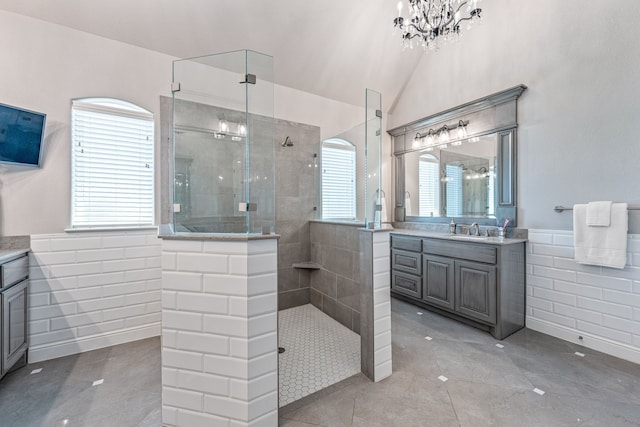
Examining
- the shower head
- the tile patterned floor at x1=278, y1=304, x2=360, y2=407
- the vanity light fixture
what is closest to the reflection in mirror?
the shower head

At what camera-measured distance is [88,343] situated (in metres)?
2.30

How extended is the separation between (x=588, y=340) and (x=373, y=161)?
7.96 ft

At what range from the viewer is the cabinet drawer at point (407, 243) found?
10.3 feet

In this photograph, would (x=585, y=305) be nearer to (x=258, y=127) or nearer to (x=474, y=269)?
(x=474, y=269)

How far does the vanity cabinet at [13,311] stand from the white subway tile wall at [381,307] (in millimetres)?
2477

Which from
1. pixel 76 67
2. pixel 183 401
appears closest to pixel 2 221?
pixel 76 67

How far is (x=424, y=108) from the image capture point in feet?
12.1

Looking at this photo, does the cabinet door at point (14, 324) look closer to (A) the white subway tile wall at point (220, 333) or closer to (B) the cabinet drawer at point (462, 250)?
(A) the white subway tile wall at point (220, 333)

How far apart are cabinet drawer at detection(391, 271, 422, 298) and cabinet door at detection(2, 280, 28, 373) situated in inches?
139

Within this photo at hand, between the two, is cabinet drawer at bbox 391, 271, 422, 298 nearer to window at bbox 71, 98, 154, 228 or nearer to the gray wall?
the gray wall

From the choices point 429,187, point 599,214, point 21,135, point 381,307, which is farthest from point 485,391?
point 21,135

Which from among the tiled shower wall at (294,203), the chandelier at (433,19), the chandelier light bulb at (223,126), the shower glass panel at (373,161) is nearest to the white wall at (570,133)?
the chandelier at (433,19)

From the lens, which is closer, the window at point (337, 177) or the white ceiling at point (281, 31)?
the white ceiling at point (281, 31)

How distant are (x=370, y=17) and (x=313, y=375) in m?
3.61
